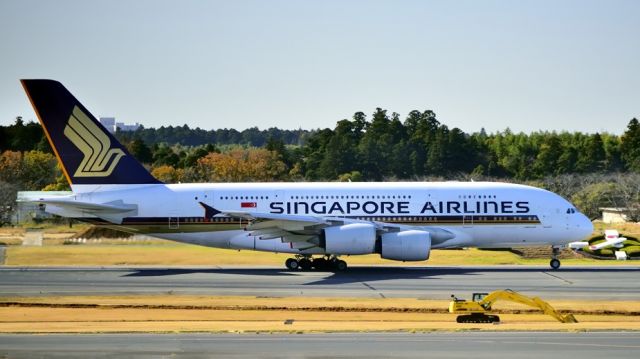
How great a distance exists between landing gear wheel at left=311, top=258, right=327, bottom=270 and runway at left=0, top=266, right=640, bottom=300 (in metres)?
1.31

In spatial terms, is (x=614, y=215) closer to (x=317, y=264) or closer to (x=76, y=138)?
(x=317, y=264)

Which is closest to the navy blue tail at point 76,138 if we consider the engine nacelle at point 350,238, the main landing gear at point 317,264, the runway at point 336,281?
the runway at point 336,281

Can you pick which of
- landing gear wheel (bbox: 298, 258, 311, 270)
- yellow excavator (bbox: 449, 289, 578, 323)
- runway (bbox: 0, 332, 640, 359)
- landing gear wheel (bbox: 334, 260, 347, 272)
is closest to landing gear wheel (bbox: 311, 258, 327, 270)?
landing gear wheel (bbox: 298, 258, 311, 270)

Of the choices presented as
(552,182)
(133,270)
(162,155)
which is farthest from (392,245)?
(162,155)

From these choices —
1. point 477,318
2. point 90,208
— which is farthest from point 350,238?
point 477,318

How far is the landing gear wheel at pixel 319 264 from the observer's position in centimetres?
4294

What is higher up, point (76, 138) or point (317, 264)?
point (76, 138)

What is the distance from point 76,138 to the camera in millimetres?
43031

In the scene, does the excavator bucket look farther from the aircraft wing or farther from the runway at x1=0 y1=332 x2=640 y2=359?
the aircraft wing

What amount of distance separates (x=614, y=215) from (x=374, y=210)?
50137 mm

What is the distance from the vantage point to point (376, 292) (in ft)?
113

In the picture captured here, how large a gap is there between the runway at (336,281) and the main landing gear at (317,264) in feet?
1.94

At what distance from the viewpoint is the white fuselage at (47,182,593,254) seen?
140 feet

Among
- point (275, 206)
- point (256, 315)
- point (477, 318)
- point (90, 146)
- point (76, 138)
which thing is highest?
point (76, 138)
